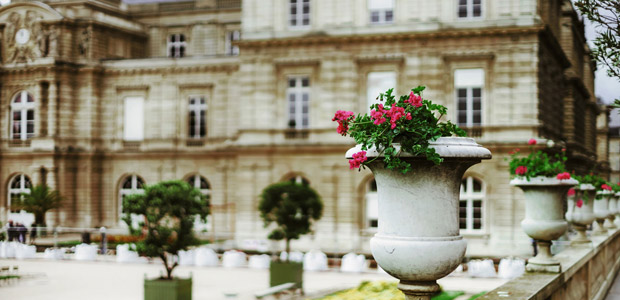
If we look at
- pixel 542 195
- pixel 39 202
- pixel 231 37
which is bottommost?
pixel 39 202

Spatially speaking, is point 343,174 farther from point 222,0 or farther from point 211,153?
point 222,0

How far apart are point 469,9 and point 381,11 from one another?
3.55 metres

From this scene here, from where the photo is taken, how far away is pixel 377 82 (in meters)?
31.8

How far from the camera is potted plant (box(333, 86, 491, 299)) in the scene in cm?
534

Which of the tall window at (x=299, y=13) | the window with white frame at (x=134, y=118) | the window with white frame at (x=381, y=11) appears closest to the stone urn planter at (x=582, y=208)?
the window with white frame at (x=381, y=11)

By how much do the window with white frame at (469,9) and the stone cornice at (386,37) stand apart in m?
0.91

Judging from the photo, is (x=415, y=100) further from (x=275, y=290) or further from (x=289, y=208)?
(x=289, y=208)

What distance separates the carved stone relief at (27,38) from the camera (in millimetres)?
39562

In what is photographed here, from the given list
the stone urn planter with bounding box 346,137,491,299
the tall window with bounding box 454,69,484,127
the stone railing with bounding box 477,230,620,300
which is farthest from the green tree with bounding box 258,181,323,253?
the stone urn planter with bounding box 346,137,491,299

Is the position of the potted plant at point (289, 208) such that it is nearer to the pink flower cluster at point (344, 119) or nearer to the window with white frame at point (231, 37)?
the pink flower cluster at point (344, 119)

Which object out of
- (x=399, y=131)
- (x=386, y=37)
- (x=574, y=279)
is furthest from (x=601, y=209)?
(x=399, y=131)

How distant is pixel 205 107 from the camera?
3872 centimetres

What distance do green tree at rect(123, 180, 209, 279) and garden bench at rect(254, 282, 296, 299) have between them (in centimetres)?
194

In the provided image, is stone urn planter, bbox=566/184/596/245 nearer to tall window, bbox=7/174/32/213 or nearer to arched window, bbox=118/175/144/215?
arched window, bbox=118/175/144/215
